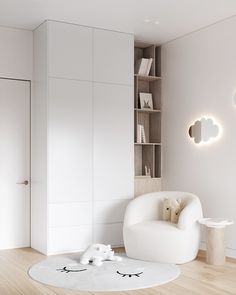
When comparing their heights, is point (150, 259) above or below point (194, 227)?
below

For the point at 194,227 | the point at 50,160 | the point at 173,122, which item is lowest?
the point at 194,227

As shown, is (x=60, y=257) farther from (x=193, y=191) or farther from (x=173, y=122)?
(x=173, y=122)

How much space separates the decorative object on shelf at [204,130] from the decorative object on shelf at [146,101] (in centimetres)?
82

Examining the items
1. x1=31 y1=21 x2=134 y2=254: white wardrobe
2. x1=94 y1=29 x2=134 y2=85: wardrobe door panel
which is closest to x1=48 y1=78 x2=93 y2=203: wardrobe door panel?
x1=31 y1=21 x2=134 y2=254: white wardrobe

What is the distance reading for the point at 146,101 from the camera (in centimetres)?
656

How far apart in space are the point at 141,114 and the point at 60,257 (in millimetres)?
2456

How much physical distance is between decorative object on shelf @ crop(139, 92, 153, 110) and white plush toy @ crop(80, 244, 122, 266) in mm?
2263

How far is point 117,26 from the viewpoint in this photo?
19.0 ft

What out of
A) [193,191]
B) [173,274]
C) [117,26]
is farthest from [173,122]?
[173,274]

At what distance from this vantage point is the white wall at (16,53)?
5.74m

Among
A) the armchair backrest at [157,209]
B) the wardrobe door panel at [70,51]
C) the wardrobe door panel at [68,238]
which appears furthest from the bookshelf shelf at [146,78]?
the wardrobe door panel at [68,238]

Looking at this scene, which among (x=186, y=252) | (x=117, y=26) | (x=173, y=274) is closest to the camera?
(x=173, y=274)

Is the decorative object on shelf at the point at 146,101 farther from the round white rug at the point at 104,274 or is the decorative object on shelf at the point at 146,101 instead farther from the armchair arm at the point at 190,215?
the round white rug at the point at 104,274

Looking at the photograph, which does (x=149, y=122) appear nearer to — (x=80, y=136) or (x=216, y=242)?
(x=80, y=136)
